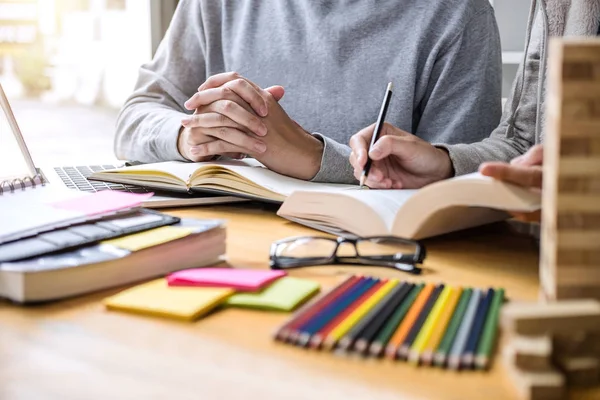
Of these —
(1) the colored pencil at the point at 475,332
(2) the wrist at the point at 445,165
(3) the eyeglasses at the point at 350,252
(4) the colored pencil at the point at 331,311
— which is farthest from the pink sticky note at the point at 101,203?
(2) the wrist at the point at 445,165

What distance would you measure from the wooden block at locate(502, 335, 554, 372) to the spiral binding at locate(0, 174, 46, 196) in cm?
66

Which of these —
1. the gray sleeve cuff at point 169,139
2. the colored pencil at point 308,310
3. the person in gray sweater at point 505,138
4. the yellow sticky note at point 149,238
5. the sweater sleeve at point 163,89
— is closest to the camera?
the colored pencil at point 308,310

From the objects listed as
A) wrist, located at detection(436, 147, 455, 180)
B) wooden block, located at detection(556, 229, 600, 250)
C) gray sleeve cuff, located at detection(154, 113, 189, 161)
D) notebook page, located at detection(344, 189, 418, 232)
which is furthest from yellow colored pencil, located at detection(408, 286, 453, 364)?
gray sleeve cuff, located at detection(154, 113, 189, 161)

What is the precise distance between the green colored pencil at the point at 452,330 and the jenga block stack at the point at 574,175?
0.07 m

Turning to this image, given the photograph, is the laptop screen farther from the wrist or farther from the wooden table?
the wrist

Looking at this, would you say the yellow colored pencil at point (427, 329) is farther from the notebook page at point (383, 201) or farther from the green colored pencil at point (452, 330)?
the notebook page at point (383, 201)

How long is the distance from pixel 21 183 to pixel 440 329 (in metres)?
0.60

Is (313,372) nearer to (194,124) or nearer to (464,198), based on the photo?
(464,198)

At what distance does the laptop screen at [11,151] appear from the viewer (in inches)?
35.8

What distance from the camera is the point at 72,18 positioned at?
7.34ft

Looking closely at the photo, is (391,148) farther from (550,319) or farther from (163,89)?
(163,89)

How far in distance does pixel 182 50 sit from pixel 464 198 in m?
1.01

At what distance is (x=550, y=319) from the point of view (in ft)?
1.43

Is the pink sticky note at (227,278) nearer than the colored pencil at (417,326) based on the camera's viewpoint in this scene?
No
